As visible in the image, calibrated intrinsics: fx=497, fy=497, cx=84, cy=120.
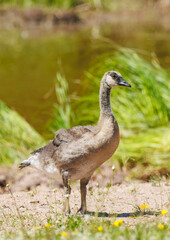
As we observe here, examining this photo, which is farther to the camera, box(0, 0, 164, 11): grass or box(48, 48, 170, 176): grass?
box(0, 0, 164, 11): grass

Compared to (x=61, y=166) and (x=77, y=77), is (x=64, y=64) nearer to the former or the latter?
(x=77, y=77)

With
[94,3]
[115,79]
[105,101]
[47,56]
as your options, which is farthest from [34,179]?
[94,3]

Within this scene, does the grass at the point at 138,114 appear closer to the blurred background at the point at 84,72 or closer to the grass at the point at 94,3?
the blurred background at the point at 84,72

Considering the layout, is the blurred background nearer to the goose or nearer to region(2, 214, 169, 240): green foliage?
the goose

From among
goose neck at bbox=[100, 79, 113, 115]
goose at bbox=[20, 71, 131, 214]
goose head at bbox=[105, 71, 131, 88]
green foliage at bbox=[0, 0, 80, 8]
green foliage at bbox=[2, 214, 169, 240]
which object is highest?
green foliage at bbox=[0, 0, 80, 8]

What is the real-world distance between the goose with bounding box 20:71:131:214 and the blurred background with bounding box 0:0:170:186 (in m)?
0.92

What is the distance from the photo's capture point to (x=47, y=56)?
48.6 feet

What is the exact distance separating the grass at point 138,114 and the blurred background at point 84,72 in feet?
0.05

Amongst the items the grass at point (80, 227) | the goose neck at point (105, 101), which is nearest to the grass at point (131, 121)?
the grass at point (80, 227)

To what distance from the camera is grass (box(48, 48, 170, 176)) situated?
277 inches

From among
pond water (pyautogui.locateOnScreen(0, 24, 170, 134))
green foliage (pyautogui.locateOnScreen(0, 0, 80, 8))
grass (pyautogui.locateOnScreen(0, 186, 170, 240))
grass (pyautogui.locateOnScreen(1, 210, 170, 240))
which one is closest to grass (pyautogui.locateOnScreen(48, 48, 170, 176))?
pond water (pyautogui.locateOnScreen(0, 24, 170, 134))

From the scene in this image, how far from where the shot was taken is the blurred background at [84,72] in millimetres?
7457

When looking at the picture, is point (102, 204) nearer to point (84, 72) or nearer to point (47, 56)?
point (84, 72)

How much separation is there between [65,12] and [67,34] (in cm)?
223
